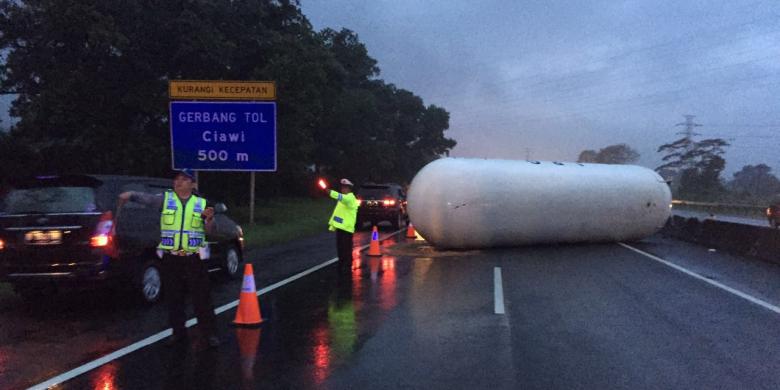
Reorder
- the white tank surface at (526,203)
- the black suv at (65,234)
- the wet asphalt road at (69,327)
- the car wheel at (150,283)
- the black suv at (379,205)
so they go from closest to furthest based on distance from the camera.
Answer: the wet asphalt road at (69,327)
the black suv at (65,234)
the car wheel at (150,283)
the white tank surface at (526,203)
the black suv at (379,205)

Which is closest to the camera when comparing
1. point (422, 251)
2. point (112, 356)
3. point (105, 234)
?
point (112, 356)

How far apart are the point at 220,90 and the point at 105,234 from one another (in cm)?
914

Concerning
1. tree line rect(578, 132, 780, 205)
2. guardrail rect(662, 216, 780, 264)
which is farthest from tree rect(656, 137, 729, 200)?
guardrail rect(662, 216, 780, 264)

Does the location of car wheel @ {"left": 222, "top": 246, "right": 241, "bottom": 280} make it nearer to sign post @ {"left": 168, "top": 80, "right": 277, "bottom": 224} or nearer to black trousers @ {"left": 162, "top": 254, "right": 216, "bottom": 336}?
black trousers @ {"left": 162, "top": 254, "right": 216, "bottom": 336}

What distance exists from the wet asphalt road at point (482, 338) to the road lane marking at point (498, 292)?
9cm

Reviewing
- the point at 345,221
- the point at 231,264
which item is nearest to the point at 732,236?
the point at 345,221

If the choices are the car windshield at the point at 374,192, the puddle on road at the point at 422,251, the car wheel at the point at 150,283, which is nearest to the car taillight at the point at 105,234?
the car wheel at the point at 150,283

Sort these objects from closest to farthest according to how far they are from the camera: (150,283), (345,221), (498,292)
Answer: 1. (150,283)
2. (498,292)
3. (345,221)

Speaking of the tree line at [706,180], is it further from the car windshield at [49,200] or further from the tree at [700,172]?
the car windshield at [49,200]

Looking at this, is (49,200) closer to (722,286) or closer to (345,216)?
(345,216)

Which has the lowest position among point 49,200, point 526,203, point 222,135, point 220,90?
point 526,203

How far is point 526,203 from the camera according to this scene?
16.3m

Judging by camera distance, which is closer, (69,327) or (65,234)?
(69,327)

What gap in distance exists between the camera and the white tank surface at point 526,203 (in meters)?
15.6
